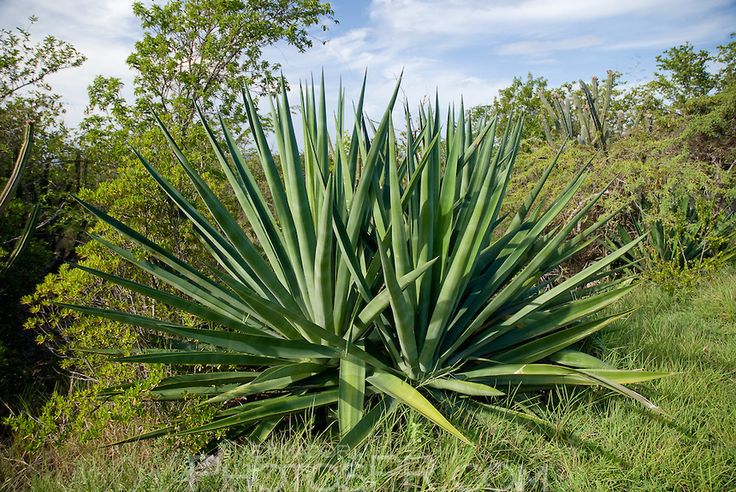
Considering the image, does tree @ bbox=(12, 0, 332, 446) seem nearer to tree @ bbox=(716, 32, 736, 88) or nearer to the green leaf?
the green leaf

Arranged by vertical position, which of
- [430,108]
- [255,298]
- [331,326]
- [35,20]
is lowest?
[331,326]

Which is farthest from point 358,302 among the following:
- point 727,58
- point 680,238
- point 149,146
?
point 727,58

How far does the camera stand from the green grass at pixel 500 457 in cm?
207

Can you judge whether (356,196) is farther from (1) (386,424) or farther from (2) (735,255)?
(2) (735,255)

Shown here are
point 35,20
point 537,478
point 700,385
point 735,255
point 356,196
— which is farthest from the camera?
point 735,255

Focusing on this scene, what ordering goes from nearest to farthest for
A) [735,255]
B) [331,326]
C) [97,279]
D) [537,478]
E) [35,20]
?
[537,478] → [331,326] → [97,279] → [35,20] → [735,255]

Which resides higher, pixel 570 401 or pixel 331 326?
pixel 331 326

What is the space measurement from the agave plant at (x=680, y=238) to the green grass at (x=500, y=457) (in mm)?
3466

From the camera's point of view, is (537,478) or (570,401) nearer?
(537,478)

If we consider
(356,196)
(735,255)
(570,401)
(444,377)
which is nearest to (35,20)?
(356,196)

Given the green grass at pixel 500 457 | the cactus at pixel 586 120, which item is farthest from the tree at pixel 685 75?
the green grass at pixel 500 457

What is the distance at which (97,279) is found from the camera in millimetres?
3346

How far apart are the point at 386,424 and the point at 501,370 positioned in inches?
24.3

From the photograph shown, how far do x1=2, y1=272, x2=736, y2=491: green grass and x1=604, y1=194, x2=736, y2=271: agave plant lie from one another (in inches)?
136
